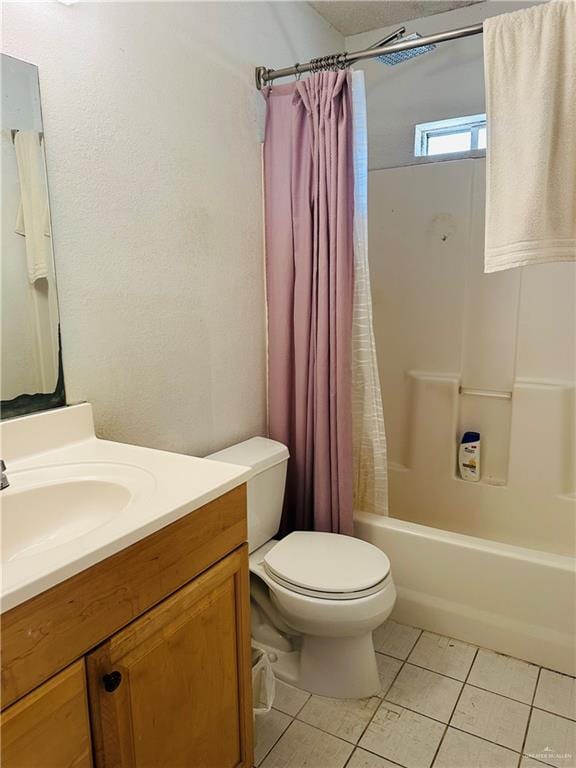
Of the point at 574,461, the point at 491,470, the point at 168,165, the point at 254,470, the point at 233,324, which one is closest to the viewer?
the point at 168,165

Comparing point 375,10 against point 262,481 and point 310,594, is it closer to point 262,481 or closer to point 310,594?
point 262,481

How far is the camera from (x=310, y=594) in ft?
4.82

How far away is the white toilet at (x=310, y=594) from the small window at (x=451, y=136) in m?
1.69

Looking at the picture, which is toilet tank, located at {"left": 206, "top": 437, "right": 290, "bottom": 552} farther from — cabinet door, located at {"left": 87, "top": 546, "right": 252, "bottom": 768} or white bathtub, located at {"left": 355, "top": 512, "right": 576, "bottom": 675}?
cabinet door, located at {"left": 87, "top": 546, "right": 252, "bottom": 768}

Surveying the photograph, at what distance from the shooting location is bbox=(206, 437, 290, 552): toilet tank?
1676 millimetres

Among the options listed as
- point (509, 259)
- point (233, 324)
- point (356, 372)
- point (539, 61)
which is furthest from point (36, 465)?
point (539, 61)

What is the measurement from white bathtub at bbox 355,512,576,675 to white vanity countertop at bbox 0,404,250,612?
0.98 metres

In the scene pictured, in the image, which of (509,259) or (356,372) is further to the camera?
(356,372)

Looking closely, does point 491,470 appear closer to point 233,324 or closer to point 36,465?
point 233,324

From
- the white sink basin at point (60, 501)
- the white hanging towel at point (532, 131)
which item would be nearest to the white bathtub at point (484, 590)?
the white hanging towel at point (532, 131)

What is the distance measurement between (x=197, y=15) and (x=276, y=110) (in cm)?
39

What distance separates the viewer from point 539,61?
139 centimetres

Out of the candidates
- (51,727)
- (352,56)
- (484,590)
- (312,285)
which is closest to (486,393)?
(484,590)

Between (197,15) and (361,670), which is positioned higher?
(197,15)
